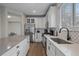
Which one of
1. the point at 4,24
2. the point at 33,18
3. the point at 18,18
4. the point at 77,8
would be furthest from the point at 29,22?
the point at 77,8

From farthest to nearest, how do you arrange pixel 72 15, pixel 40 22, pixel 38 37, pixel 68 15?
pixel 40 22 → pixel 38 37 → pixel 68 15 → pixel 72 15

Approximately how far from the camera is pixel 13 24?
33.4 feet

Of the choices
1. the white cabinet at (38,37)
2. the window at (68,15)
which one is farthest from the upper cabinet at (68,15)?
the white cabinet at (38,37)

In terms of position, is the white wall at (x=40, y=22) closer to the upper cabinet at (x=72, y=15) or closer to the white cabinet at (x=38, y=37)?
the white cabinet at (x=38, y=37)

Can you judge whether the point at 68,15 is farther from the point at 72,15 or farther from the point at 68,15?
the point at 72,15

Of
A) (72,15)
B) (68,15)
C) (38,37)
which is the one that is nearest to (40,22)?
(38,37)

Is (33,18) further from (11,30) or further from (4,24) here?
(4,24)

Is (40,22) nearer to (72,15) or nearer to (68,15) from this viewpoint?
(68,15)

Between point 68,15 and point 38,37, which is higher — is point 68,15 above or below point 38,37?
above

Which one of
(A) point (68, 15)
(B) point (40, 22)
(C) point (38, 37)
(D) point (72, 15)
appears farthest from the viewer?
(B) point (40, 22)

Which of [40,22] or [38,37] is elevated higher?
[40,22]

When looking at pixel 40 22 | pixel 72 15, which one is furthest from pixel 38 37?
pixel 72 15

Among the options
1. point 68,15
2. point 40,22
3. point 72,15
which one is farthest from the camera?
point 40,22

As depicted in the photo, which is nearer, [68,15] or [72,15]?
[72,15]
